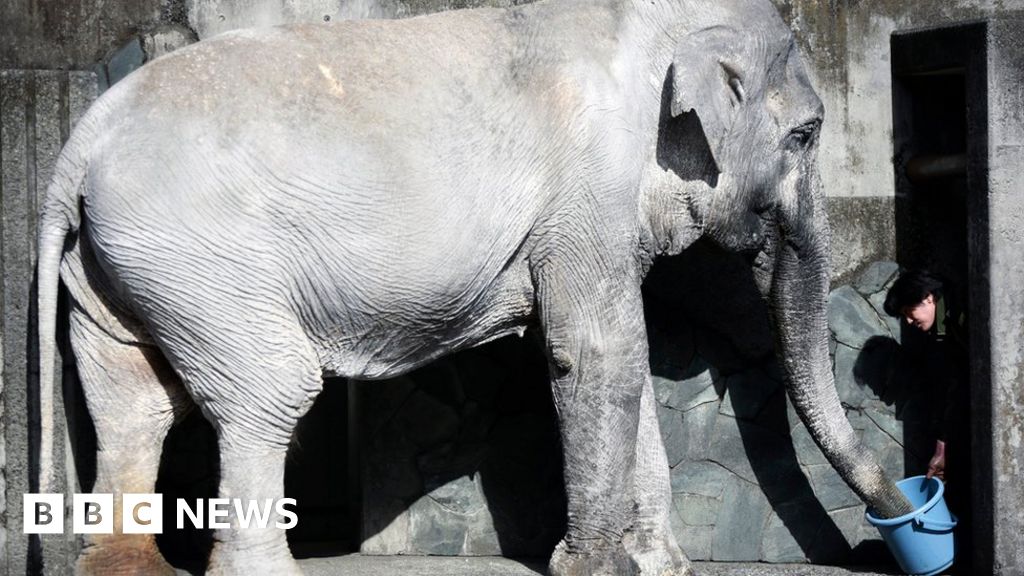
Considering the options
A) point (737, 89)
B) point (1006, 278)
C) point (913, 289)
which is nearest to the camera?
point (737, 89)

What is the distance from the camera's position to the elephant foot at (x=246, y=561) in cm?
542

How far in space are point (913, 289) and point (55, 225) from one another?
3.23 meters

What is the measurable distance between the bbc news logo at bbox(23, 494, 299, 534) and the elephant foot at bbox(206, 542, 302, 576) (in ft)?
0.26

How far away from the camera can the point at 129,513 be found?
227 inches

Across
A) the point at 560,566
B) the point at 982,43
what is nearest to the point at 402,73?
the point at 560,566

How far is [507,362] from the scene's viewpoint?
22.6 feet

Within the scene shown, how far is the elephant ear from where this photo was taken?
5.80 metres

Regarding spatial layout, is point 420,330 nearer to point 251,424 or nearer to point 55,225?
point 251,424

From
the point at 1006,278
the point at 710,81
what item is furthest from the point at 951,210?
the point at 710,81

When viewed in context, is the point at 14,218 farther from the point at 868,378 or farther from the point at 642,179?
the point at 868,378

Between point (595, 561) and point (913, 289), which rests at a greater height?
point (913, 289)

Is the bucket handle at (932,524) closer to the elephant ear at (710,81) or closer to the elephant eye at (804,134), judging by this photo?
the elephant eye at (804,134)

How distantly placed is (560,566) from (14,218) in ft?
7.34

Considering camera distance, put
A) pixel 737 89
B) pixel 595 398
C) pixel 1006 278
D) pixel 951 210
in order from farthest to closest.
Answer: pixel 951 210 → pixel 1006 278 → pixel 737 89 → pixel 595 398
